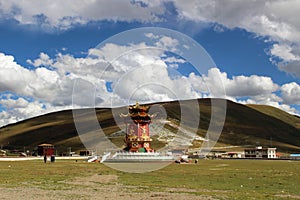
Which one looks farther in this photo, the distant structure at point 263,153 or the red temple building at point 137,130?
the distant structure at point 263,153

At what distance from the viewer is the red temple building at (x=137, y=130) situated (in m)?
111

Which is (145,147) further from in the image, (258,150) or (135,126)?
(258,150)

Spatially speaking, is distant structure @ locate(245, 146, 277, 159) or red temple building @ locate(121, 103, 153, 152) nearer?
red temple building @ locate(121, 103, 153, 152)

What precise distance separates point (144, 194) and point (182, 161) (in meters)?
66.2

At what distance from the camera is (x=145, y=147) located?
111375 mm

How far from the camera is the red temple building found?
11106 centimetres

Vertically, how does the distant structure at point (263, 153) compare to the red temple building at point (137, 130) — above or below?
below

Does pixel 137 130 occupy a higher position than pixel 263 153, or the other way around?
pixel 137 130

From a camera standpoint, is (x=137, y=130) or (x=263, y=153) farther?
(x=263, y=153)

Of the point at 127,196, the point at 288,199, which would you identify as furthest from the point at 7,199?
the point at 288,199

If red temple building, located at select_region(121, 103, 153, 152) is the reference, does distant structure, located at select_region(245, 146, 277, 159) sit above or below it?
below

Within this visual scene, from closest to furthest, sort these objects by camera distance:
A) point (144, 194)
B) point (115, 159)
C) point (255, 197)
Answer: point (255, 197) → point (144, 194) → point (115, 159)

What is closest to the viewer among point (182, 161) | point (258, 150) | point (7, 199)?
point (7, 199)

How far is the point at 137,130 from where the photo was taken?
11450cm
